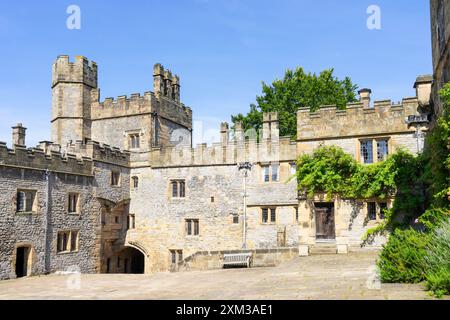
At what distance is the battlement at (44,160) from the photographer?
2112 centimetres

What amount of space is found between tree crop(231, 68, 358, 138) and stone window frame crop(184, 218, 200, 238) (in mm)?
13086

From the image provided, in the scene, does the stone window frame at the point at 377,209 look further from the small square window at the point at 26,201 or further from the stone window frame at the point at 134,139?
the stone window frame at the point at 134,139

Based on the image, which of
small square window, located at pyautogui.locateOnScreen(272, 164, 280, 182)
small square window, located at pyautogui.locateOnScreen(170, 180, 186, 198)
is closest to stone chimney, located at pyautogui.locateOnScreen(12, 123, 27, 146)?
small square window, located at pyautogui.locateOnScreen(170, 180, 186, 198)

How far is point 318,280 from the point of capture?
1105cm

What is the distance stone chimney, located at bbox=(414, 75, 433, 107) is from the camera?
686 inches

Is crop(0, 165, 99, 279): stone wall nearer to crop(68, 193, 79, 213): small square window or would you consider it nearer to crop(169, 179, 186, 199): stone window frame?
crop(68, 193, 79, 213): small square window

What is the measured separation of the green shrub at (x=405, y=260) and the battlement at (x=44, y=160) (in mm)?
17753

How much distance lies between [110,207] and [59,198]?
429 centimetres

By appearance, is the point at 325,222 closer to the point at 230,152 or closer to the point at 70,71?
the point at 230,152

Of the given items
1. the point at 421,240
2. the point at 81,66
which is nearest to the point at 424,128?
the point at 421,240

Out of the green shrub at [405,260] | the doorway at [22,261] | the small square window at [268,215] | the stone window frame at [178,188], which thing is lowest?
the doorway at [22,261]

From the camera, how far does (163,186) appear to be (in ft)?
93.4

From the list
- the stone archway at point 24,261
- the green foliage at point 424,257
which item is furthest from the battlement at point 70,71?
the green foliage at point 424,257
